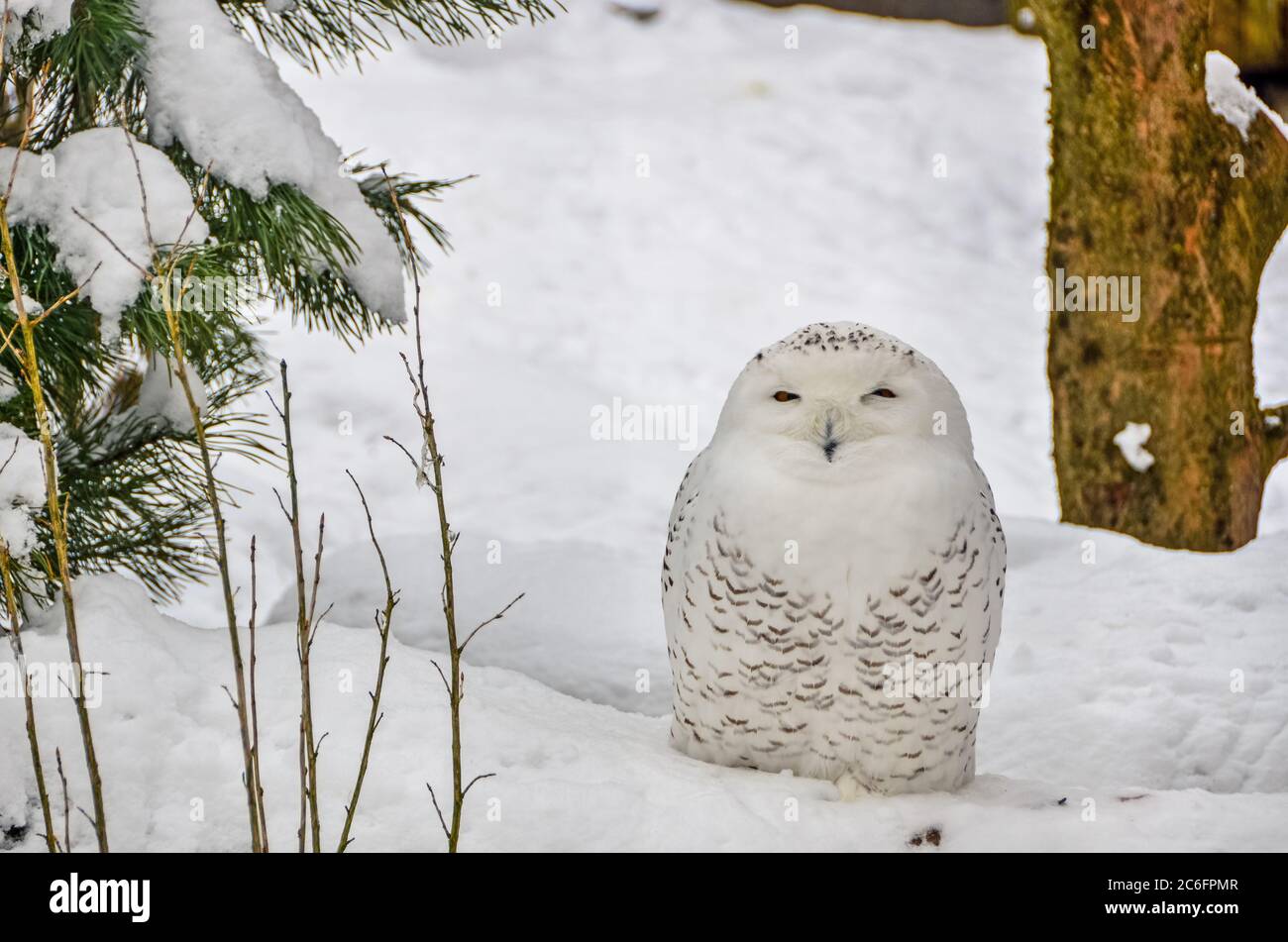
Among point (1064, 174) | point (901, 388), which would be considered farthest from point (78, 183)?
point (1064, 174)

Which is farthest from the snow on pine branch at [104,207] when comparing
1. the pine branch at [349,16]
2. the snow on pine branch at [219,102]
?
the pine branch at [349,16]

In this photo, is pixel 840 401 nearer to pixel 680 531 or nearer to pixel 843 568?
pixel 843 568

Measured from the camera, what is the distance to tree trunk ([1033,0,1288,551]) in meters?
3.71

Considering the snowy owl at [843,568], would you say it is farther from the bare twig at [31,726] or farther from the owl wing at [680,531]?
the bare twig at [31,726]

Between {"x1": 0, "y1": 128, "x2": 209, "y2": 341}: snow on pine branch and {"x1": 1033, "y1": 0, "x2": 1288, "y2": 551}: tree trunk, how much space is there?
2.64 metres

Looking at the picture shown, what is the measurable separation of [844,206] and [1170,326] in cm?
396

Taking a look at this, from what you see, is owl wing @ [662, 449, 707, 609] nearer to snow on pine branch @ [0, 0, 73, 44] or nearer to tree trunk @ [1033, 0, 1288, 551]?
snow on pine branch @ [0, 0, 73, 44]

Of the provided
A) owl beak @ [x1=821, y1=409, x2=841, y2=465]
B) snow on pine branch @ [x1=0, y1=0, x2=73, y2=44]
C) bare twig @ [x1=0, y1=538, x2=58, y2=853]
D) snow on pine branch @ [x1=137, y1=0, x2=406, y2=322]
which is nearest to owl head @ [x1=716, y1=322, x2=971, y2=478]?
owl beak @ [x1=821, y1=409, x2=841, y2=465]

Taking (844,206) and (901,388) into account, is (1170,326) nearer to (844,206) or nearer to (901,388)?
(901,388)

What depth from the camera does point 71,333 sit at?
Answer: 8.01 feet

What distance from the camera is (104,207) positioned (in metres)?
2.25

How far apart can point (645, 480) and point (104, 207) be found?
341cm

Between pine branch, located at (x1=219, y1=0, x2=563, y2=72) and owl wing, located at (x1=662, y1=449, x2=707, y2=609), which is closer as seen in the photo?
owl wing, located at (x1=662, y1=449, x2=707, y2=609)
